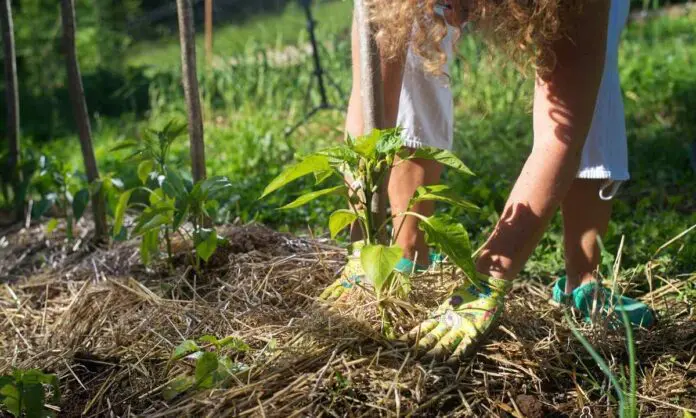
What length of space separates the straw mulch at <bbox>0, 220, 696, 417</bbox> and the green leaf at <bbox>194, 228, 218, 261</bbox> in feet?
0.33

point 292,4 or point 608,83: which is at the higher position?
point 608,83

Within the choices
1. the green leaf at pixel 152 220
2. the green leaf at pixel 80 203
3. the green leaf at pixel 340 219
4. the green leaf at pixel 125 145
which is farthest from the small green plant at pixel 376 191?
the green leaf at pixel 80 203

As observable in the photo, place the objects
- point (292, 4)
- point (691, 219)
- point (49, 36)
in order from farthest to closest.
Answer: point (292, 4), point (49, 36), point (691, 219)

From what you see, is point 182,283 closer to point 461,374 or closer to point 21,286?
point 21,286

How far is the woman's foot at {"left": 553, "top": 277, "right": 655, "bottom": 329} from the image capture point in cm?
214

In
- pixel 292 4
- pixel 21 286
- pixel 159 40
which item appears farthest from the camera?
pixel 292 4

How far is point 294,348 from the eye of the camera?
1.94 meters

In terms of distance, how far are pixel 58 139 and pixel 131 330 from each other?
133 inches

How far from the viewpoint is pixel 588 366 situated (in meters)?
2.02

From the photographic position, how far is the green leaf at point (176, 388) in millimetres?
1853

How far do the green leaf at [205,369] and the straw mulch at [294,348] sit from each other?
0.03m

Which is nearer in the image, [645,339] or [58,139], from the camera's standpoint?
[645,339]

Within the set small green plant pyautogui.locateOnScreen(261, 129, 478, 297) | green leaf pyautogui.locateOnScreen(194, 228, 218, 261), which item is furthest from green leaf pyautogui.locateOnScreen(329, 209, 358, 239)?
green leaf pyautogui.locateOnScreen(194, 228, 218, 261)

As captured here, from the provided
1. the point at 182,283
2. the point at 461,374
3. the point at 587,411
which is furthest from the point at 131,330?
the point at 587,411
